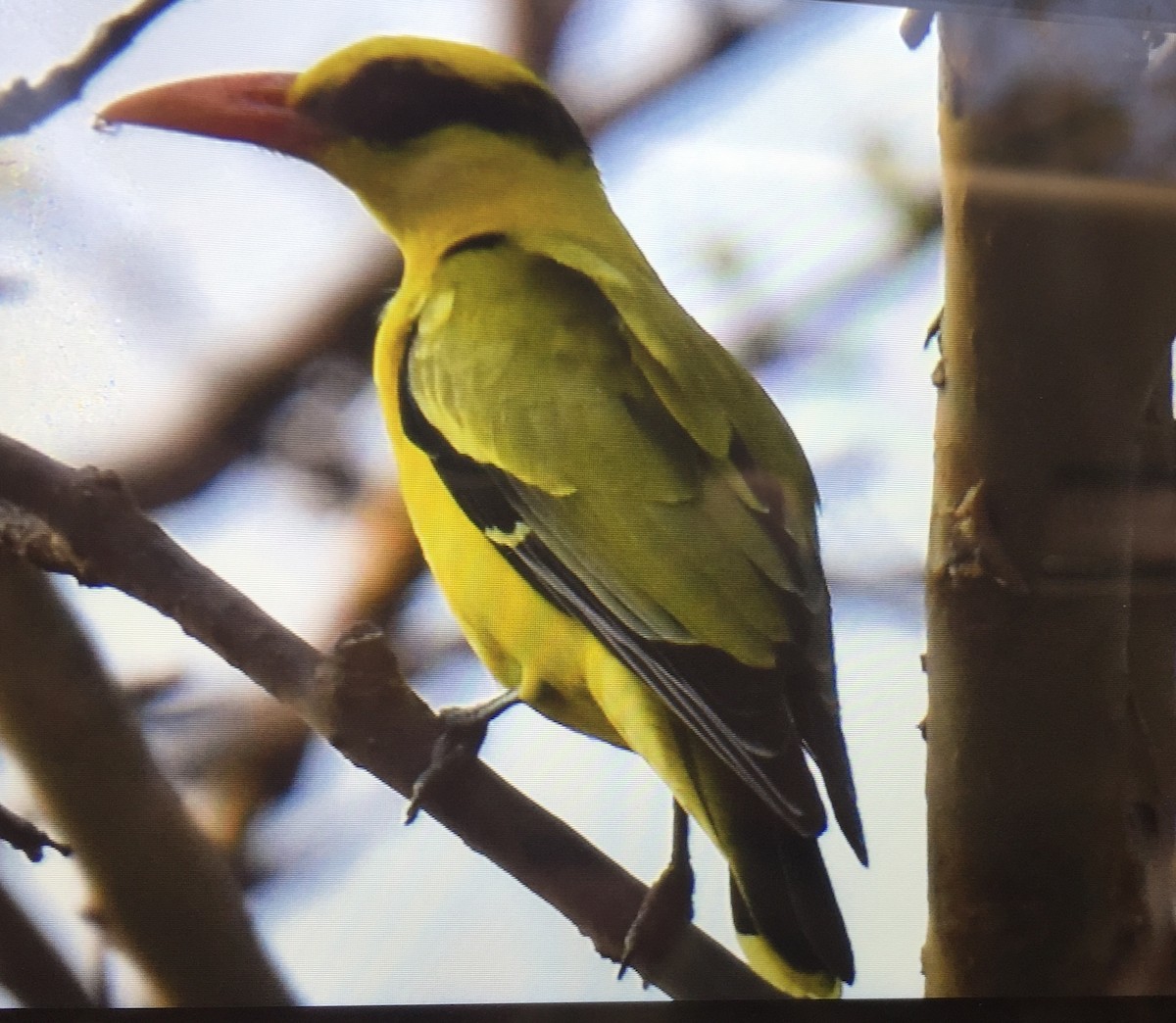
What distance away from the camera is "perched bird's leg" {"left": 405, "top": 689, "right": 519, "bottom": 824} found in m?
0.96

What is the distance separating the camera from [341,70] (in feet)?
3.26

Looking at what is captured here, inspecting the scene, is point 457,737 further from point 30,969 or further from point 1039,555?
point 1039,555

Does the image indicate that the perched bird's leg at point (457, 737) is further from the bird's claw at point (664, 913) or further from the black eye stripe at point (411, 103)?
the black eye stripe at point (411, 103)

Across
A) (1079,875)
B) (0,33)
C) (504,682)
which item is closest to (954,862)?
(1079,875)

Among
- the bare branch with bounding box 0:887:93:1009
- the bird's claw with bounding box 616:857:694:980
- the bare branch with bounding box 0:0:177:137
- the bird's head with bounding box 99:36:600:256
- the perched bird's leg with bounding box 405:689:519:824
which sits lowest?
the bird's claw with bounding box 616:857:694:980

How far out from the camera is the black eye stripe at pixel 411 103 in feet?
3.26

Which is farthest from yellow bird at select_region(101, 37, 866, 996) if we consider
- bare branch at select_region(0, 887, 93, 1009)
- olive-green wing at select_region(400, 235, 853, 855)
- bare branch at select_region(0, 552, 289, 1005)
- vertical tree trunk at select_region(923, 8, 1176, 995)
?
bare branch at select_region(0, 887, 93, 1009)

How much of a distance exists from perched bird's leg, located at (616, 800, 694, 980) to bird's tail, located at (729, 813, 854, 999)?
38 millimetres

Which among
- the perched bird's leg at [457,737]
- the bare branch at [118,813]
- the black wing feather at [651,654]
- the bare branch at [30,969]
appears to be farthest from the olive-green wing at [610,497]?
the bare branch at [30,969]

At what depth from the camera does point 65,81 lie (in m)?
0.98

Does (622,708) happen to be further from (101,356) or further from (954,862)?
(101,356)

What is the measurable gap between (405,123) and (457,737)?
488 millimetres

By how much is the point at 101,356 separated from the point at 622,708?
0.49m

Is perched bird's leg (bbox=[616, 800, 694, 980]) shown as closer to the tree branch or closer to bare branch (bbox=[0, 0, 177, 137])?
the tree branch
